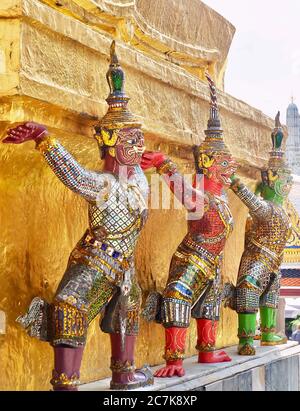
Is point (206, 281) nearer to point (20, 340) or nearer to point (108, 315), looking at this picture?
point (108, 315)

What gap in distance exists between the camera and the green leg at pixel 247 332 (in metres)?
4.54

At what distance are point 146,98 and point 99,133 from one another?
1.66 feet

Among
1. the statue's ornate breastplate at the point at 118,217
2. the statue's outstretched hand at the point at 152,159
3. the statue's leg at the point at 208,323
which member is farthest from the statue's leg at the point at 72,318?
the statue's leg at the point at 208,323

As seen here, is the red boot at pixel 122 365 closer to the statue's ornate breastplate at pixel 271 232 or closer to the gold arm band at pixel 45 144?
the gold arm band at pixel 45 144

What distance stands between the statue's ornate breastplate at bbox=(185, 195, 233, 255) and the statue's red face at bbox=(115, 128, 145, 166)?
0.70 metres

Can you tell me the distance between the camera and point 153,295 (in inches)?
155

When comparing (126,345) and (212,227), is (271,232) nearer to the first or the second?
(212,227)

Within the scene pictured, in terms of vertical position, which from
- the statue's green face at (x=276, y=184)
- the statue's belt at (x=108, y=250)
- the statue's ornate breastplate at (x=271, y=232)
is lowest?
the statue's belt at (x=108, y=250)

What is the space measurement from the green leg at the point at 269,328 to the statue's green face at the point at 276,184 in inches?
25.4

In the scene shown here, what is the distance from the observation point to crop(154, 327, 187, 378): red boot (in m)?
3.73

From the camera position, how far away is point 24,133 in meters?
2.88

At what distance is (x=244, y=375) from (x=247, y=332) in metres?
0.45

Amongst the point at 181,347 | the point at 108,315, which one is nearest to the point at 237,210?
the point at 181,347

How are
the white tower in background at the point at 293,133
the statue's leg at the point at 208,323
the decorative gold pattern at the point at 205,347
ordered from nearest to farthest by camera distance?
the statue's leg at the point at 208,323 → the decorative gold pattern at the point at 205,347 → the white tower in background at the point at 293,133
